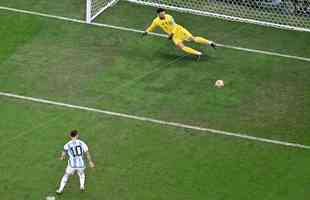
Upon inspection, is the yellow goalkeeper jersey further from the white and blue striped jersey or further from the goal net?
the white and blue striped jersey

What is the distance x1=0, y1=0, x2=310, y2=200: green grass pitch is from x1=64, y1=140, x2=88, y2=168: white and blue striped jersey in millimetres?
734

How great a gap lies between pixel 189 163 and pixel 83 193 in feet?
8.50

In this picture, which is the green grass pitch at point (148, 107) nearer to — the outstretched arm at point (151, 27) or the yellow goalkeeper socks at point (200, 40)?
the yellow goalkeeper socks at point (200, 40)

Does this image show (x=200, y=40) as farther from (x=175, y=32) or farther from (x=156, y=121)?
(x=156, y=121)

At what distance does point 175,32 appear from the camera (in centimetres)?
2555

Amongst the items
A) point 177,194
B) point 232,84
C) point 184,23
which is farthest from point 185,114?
point 184,23

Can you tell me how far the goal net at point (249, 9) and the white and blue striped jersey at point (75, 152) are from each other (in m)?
9.33

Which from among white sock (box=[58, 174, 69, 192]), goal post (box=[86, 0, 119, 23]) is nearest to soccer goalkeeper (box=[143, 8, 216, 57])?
goal post (box=[86, 0, 119, 23])

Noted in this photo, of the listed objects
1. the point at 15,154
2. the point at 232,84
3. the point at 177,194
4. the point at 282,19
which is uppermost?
the point at 282,19

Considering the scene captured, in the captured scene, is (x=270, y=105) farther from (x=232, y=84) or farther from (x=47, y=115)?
(x=47, y=115)

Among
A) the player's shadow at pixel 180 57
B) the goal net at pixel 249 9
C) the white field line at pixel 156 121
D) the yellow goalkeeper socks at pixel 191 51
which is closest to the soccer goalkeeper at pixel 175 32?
the yellow goalkeeper socks at pixel 191 51

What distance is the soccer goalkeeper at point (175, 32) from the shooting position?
25438 mm

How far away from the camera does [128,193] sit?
19.3m

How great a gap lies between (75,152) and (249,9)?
11.6m
